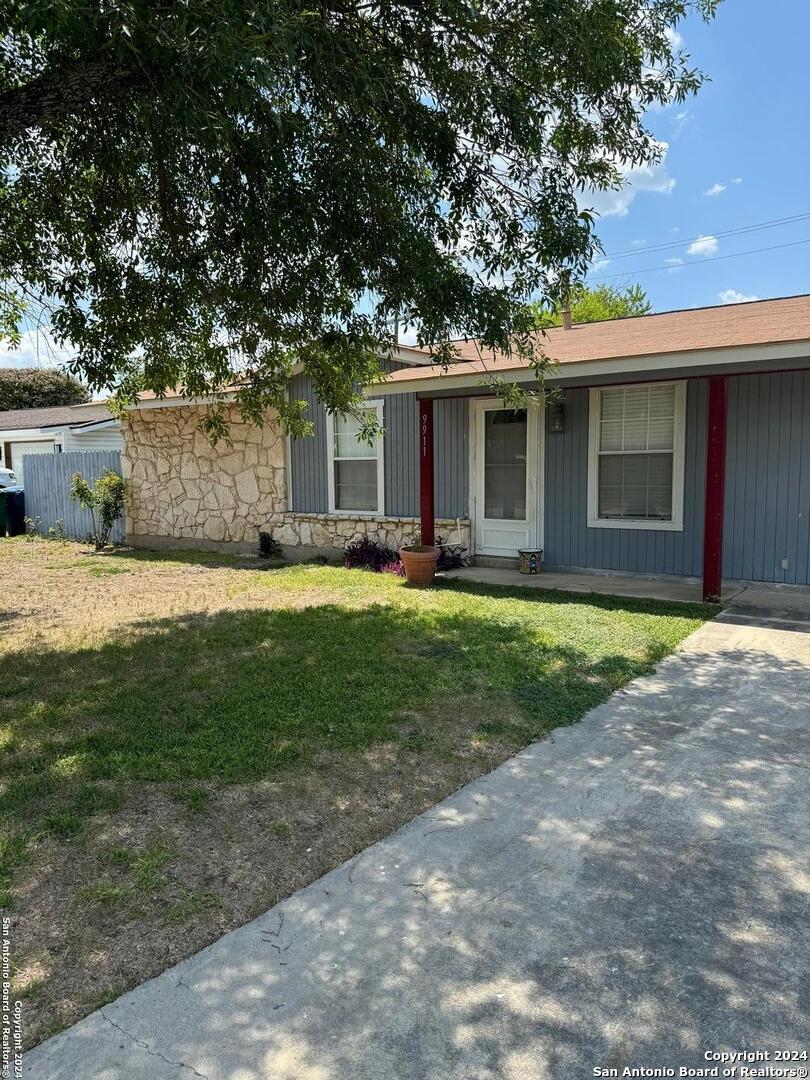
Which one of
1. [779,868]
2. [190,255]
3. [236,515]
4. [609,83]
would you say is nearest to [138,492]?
[236,515]

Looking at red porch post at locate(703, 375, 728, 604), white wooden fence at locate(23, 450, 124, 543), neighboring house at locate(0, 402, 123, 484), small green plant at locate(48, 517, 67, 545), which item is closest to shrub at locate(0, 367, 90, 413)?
neighboring house at locate(0, 402, 123, 484)

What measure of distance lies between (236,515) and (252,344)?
5899mm

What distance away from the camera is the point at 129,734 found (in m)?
4.02

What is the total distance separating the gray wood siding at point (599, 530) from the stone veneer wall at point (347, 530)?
1384 mm

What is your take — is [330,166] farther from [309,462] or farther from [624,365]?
[309,462]

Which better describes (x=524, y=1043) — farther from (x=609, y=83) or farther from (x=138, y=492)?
(x=138, y=492)

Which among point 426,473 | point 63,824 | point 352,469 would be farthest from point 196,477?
Answer: point 63,824

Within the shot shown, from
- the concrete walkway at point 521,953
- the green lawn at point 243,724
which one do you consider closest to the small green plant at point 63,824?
the green lawn at point 243,724

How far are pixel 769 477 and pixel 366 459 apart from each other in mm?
5596

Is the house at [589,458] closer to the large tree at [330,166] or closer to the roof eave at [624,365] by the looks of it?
the roof eave at [624,365]

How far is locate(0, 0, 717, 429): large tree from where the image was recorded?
4.51 meters

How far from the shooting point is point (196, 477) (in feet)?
42.5

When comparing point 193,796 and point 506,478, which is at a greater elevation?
point 506,478

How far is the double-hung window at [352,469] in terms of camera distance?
10859 mm
